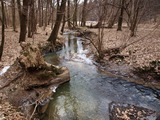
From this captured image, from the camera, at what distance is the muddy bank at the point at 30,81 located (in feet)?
18.5

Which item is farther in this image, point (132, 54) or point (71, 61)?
point (71, 61)

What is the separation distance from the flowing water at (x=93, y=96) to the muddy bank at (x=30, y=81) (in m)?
0.36

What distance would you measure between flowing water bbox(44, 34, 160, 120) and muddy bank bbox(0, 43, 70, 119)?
36 cm

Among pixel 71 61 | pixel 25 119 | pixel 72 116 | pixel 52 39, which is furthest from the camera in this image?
pixel 52 39

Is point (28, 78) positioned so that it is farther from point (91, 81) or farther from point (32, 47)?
point (91, 81)

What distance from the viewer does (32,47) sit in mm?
7148

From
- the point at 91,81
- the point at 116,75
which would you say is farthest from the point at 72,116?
the point at 116,75

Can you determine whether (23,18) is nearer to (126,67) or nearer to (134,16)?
(126,67)

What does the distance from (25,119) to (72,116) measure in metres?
1.51

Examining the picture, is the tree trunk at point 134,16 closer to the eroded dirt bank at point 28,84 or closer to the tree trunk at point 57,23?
the tree trunk at point 57,23

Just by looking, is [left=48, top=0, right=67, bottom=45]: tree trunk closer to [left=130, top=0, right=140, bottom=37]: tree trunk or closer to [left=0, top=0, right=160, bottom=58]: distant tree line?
[left=0, top=0, right=160, bottom=58]: distant tree line

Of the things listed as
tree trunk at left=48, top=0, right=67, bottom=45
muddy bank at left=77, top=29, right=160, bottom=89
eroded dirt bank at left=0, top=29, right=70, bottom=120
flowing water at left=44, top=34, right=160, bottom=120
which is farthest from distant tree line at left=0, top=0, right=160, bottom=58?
flowing water at left=44, top=34, right=160, bottom=120

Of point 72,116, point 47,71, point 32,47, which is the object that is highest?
point 32,47

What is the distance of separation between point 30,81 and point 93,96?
2.52 m
